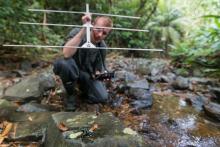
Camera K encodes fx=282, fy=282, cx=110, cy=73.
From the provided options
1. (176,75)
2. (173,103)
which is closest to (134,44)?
(176,75)

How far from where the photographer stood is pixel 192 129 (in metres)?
3.24

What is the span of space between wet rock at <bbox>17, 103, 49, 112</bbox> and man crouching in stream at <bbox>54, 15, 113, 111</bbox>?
28cm

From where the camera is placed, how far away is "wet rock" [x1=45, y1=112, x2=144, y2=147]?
225cm

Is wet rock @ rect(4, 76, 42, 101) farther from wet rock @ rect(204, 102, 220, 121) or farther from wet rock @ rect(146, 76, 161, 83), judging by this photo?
wet rock @ rect(204, 102, 220, 121)

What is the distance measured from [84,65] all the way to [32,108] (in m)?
0.83

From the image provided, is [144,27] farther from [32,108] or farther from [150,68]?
[32,108]

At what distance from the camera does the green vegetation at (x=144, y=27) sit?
521 centimetres

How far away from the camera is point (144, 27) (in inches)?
381

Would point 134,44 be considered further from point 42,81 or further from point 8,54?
point 42,81

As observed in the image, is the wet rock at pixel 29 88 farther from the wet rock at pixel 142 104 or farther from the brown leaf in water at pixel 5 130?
the wet rock at pixel 142 104

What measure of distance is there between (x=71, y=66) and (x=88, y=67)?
36cm

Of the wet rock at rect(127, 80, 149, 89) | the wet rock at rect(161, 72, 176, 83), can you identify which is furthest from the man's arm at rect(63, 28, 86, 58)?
the wet rock at rect(161, 72, 176, 83)

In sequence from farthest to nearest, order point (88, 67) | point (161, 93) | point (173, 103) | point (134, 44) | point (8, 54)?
point (134, 44), point (8, 54), point (161, 93), point (173, 103), point (88, 67)

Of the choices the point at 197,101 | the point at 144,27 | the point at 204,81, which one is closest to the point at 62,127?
the point at 197,101
